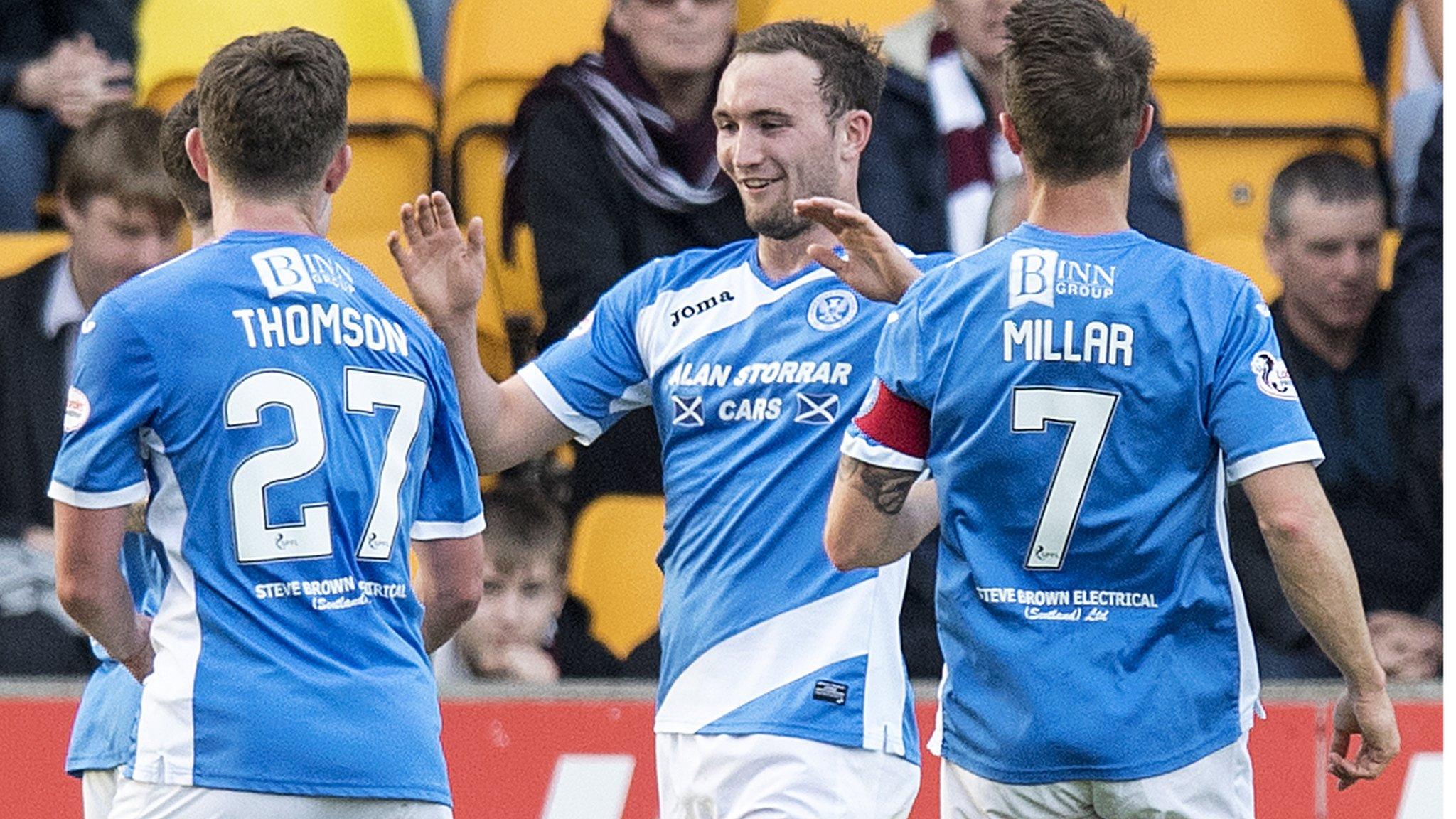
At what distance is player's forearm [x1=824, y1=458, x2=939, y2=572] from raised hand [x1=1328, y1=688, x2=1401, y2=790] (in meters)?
0.74

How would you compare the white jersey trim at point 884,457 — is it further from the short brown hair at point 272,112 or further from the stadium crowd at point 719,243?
the stadium crowd at point 719,243

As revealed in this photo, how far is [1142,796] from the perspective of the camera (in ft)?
10.7

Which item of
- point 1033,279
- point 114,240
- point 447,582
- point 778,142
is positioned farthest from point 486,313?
point 1033,279

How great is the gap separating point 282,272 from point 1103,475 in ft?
4.33

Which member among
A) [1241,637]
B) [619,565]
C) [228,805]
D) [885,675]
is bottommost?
[619,565]

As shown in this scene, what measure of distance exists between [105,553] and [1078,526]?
1.51 metres

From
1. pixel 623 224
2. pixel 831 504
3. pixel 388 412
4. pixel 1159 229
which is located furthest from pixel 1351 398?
pixel 388 412

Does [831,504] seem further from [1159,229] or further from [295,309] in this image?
[1159,229]

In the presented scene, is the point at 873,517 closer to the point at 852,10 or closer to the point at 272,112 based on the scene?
the point at 272,112

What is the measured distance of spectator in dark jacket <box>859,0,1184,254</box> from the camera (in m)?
6.00

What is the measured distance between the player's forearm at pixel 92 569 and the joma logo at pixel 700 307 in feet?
4.55

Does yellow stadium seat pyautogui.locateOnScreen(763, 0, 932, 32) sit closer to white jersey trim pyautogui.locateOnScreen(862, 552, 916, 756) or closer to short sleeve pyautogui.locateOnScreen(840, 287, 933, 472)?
white jersey trim pyautogui.locateOnScreen(862, 552, 916, 756)

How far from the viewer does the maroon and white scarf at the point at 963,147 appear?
6102 millimetres

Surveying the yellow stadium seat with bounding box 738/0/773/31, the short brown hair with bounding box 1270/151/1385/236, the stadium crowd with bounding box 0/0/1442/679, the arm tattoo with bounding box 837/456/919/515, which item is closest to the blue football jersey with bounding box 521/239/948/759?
the arm tattoo with bounding box 837/456/919/515
